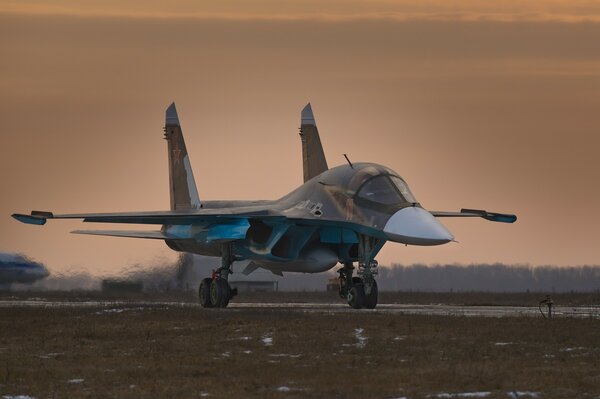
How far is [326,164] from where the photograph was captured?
164 feet

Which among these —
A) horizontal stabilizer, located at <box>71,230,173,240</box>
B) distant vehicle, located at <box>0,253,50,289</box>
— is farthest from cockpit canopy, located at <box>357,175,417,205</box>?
distant vehicle, located at <box>0,253,50,289</box>

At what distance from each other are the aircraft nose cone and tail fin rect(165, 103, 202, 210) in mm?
15862

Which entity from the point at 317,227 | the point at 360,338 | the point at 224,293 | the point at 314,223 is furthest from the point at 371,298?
the point at 360,338

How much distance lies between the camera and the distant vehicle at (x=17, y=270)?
2414 inches

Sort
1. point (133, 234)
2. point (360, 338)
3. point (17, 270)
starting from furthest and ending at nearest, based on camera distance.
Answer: point (17, 270), point (133, 234), point (360, 338)

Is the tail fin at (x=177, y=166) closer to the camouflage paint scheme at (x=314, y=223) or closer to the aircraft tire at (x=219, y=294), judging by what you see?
the camouflage paint scheme at (x=314, y=223)

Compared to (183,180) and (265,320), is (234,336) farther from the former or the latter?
(183,180)

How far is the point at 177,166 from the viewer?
179 feet

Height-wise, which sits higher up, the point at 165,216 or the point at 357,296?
the point at 165,216

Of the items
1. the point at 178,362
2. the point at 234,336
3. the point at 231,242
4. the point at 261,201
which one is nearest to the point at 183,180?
the point at 261,201

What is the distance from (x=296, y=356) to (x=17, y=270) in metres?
39.9

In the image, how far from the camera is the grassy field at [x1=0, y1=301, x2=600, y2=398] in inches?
883

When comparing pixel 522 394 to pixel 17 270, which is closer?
pixel 522 394

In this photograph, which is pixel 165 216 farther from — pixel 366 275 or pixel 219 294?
pixel 366 275
